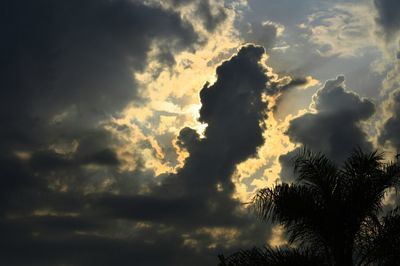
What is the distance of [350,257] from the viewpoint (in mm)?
17094

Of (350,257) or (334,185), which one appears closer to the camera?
(350,257)

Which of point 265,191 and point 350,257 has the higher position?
point 265,191

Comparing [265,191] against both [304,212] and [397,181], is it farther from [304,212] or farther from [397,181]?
[397,181]

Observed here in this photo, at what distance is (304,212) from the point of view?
57.5 ft

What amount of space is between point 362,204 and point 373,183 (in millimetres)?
740

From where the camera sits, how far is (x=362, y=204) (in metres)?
17.5

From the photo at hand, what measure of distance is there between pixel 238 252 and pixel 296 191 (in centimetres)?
261

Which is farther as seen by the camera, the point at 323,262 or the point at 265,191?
the point at 265,191

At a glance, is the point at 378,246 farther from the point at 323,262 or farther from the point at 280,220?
the point at 280,220

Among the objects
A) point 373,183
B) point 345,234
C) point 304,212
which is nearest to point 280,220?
point 304,212

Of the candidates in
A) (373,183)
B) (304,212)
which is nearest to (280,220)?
(304,212)

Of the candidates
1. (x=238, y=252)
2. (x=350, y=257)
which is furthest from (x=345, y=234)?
(x=238, y=252)

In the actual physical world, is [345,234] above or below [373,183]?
below

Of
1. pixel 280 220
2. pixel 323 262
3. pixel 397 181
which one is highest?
pixel 397 181
